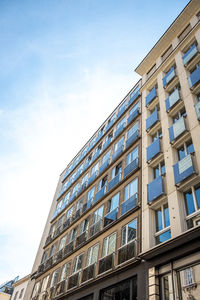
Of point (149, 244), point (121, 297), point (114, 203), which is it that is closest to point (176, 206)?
point (149, 244)

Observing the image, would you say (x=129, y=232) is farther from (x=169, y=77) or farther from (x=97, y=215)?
(x=169, y=77)

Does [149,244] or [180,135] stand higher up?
[180,135]

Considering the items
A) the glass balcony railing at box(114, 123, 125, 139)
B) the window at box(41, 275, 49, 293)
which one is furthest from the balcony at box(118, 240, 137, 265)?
the glass balcony railing at box(114, 123, 125, 139)

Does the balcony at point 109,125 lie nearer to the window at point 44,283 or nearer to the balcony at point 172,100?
the balcony at point 172,100

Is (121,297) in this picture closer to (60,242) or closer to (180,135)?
(180,135)

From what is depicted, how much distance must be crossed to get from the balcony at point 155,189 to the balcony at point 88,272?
592 cm

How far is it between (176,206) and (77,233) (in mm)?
11792

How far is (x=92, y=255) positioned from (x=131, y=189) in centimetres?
513

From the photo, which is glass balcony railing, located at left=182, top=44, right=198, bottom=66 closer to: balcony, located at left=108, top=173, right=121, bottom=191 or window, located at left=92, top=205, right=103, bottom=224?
balcony, located at left=108, top=173, right=121, bottom=191

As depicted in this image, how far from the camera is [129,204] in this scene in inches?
662

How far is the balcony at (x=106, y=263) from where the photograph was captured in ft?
50.3

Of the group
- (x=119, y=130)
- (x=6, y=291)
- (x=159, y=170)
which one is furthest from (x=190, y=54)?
(x=6, y=291)

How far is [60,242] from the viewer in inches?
993

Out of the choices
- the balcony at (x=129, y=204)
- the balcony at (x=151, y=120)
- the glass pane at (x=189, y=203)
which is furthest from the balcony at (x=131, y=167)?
the glass pane at (x=189, y=203)
